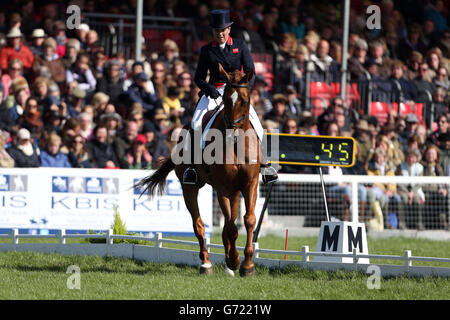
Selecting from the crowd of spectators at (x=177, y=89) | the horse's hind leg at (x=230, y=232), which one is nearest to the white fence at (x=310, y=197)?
the crowd of spectators at (x=177, y=89)

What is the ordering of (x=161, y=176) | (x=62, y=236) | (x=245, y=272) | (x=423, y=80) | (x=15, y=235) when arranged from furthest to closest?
(x=423, y=80), (x=15, y=235), (x=62, y=236), (x=161, y=176), (x=245, y=272)

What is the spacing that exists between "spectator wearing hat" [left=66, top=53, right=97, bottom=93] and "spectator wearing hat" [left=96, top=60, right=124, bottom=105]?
180 millimetres

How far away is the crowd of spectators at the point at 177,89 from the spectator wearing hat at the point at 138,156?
2cm

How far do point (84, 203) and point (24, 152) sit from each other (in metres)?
1.54

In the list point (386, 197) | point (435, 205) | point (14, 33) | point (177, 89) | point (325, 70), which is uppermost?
point (14, 33)

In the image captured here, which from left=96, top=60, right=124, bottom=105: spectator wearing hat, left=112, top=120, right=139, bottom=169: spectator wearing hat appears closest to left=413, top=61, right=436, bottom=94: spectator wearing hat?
left=96, top=60, right=124, bottom=105: spectator wearing hat

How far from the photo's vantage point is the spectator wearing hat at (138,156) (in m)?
17.7

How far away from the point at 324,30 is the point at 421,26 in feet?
12.9

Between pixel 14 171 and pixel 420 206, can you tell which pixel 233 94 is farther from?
pixel 420 206

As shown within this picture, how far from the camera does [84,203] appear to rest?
52.4 feet

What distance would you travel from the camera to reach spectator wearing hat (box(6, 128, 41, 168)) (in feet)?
53.8

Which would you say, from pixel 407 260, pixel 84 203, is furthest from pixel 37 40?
pixel 407 260

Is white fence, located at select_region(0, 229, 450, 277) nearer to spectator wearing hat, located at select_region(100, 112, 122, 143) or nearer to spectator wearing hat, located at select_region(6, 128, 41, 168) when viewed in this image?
spectator wearing hat, located at select_region(6, 128, 41, 168)

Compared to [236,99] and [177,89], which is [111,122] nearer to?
[177,89]
